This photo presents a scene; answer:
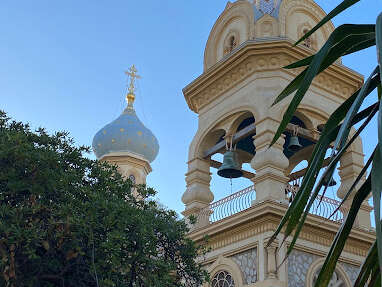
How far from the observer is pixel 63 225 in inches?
271

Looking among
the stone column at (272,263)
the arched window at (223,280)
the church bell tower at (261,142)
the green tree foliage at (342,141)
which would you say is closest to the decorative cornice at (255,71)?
the church bell tower at (261,142)

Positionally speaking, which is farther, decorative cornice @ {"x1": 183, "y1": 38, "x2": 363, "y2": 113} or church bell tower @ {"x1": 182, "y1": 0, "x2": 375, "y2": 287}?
decorative cornice @ {"x1": 183, "y1": 38, "x2": 363, "y2": 113}

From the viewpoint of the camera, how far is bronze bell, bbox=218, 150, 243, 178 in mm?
12109

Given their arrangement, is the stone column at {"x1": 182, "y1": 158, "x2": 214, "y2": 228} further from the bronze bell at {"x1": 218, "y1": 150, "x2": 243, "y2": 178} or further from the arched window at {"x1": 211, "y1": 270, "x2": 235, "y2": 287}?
the arched window at {"x1": 211, "y1": 270, "x2": 235, "y2": 287}

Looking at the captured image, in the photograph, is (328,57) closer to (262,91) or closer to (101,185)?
(101,185)

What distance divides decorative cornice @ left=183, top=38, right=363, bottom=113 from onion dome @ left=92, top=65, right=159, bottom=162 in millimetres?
12239

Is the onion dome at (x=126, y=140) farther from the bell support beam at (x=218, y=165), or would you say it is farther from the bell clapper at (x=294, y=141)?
the bell clapper at (x=294, y=141)

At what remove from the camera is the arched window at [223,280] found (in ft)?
36.4

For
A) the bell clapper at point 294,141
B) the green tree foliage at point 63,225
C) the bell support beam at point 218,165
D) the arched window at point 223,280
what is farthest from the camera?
the bell support beam at point 218,165

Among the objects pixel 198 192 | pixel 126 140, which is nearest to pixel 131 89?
pixel 126 140

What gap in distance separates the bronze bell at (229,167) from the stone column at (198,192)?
1.74 feet

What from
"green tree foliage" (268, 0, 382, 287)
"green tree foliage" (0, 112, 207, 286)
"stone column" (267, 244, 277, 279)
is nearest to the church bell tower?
"stone column" (267, 244, 277, 279)

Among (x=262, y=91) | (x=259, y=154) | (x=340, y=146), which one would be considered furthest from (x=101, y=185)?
(x=340, y=146)

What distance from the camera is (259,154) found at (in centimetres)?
1143
